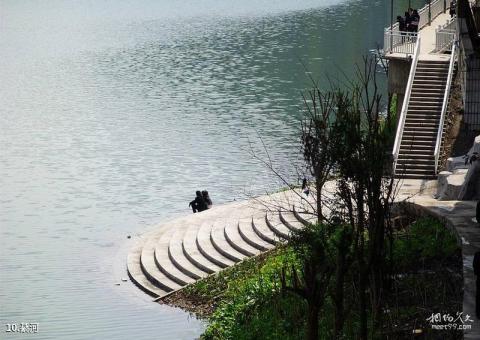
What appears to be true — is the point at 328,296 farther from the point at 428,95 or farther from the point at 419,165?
the point at 428,95

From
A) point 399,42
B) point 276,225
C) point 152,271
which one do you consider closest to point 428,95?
point 399,42

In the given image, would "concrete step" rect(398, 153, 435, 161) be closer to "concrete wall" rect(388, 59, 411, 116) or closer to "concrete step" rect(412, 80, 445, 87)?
"concrete step" rect(412, 80, 445, 87)

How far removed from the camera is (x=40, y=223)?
121 feet

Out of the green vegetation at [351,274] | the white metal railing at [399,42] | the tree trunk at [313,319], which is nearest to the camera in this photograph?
the tree trunk at [313,319]

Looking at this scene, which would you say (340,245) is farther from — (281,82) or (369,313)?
(281,82)

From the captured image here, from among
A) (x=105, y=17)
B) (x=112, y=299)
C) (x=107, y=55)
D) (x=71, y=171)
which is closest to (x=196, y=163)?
(x=71, y=171)

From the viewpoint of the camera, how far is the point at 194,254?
2978 centimetres

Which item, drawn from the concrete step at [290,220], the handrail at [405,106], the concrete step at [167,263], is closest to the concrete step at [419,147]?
the handrail at [405,106]

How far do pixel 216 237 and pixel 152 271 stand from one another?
2236 millimetres

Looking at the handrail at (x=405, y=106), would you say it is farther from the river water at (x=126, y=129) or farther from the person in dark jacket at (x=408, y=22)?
the river water at (x=126, y=129)

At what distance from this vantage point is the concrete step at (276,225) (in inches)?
1169

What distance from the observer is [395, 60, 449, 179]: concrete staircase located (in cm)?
3428

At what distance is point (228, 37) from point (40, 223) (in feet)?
151

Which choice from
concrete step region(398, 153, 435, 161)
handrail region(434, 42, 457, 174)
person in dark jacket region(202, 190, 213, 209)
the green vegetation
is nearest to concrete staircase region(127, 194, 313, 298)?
the green vegetation
